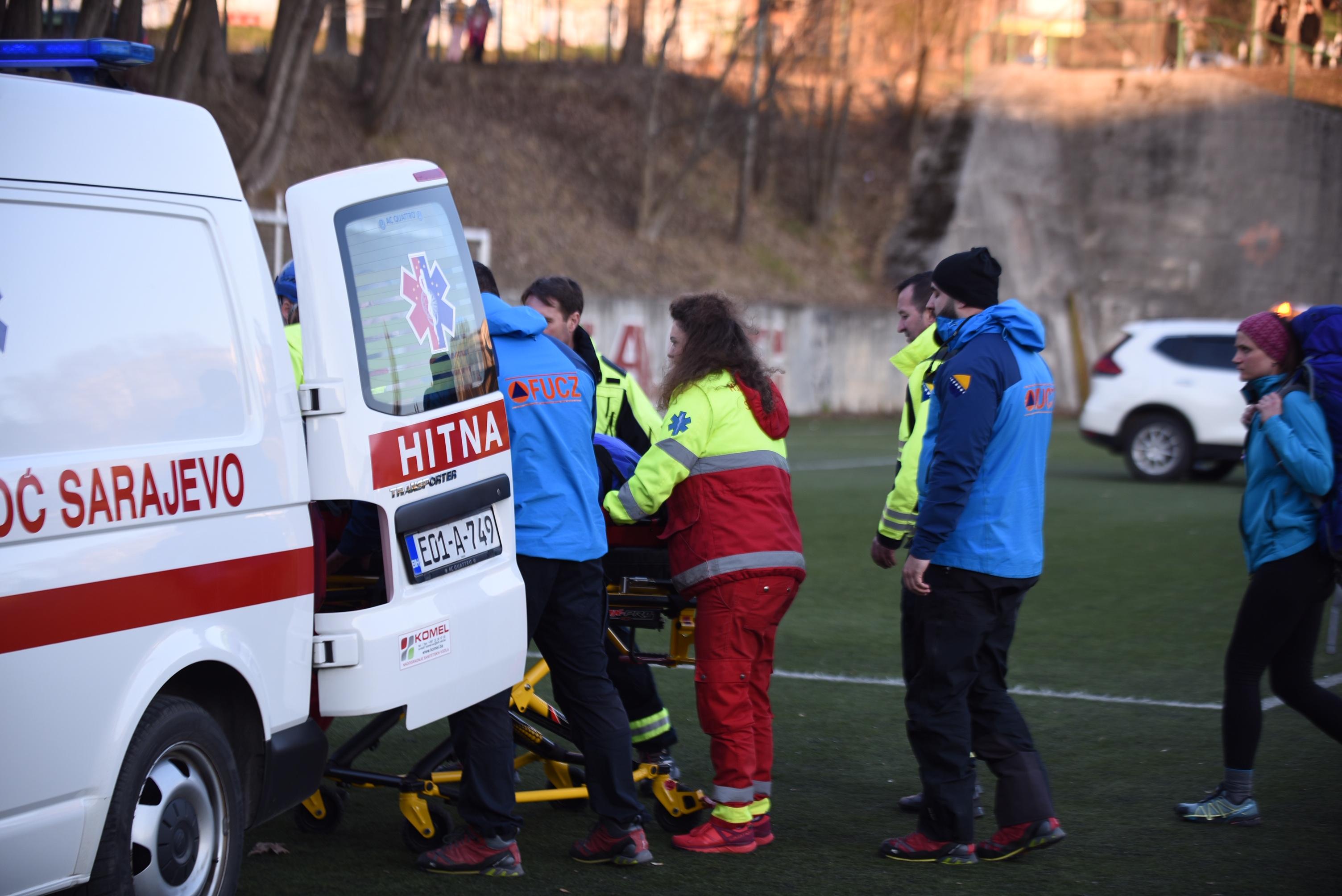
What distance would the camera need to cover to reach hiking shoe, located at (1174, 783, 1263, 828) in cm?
508

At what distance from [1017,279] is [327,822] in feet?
98.5

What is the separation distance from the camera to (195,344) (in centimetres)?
355

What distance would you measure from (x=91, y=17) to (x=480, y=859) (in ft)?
25.8

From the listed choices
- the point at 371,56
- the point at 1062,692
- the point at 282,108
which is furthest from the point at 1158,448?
the point at 371,56

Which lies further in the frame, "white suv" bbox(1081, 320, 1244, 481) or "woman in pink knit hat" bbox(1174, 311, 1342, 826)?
"white suv" bbox(1081, 320, 1244, 481)

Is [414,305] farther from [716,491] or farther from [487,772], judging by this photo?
[487,772]

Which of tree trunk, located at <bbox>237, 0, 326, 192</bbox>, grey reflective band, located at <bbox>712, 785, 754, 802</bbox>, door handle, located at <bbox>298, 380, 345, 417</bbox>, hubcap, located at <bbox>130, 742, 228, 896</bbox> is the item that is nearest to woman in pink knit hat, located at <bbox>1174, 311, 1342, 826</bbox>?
grey reflective band, located at <bbox>712, 785, 754, 802</bbox>

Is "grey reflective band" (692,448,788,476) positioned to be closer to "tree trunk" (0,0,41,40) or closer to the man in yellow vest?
the man in yellow vest

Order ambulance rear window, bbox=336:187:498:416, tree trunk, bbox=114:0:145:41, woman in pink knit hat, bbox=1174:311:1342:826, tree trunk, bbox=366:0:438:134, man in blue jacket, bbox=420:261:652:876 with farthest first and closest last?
tree trunk, bbox=366:0:438:134 → tree trunk, bbox=114:0:145:41 → woman in pink knit hat, bbox=1174:311:1342:826 → man in blue jacket, bbox=420:261:652:876 → ambulance rear window, bbox=336:187:498:416

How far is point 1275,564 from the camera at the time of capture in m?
5.02

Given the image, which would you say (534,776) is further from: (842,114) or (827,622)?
(842,114)

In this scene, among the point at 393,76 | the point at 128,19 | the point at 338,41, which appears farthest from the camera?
the point at 338,41

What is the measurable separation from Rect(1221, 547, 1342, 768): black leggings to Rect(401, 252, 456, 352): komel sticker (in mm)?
2987

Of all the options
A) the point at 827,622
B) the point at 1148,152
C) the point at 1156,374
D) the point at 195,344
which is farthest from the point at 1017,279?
the point at 195,344
